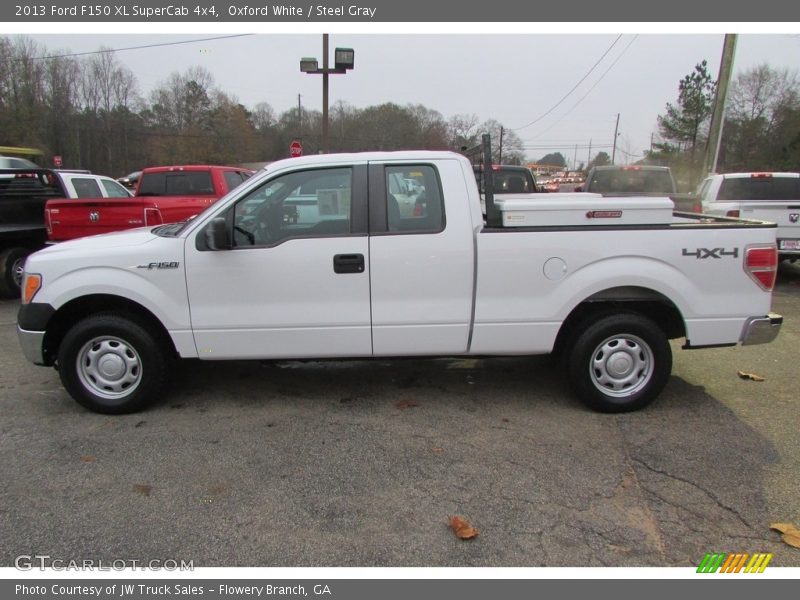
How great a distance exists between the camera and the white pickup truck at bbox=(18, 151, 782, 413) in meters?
Answer: 3.86

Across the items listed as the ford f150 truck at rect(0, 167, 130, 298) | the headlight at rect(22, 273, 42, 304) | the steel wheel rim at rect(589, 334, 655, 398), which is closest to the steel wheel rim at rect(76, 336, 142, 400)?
the headlight at rect(22, 273, 42, 304)

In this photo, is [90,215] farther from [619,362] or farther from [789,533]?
[789,533]

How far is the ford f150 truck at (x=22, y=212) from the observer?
8328mm

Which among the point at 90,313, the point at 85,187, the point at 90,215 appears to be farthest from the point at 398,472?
the point at 85,187

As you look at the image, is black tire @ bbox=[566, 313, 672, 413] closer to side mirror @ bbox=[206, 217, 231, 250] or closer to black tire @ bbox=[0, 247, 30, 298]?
side mirror @ bbox=[206, 217, 231, 250]

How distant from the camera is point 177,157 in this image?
56.1m

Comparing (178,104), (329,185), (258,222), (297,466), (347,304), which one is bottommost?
(297,466)

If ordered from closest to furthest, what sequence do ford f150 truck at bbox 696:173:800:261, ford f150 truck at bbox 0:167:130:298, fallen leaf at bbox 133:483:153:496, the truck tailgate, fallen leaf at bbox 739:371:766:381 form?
fallen leaf at bbox 133:483:153:496 < fallen leaf at bbox 739:371:766:381 < the truck tailgate < ford f150 truck at bbox 0:167:130:298 < ford f150 truck at bbox 696:173:800:261

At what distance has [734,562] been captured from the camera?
2.53 metres

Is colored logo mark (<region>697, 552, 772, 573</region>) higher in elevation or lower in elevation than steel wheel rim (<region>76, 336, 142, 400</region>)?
lower

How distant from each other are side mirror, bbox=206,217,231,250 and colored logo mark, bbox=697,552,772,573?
332cm

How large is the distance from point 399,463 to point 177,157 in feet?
196

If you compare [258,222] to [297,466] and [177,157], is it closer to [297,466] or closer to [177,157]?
[297,466]

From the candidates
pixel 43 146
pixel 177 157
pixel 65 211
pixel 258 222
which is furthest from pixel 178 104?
pixel 258 222
